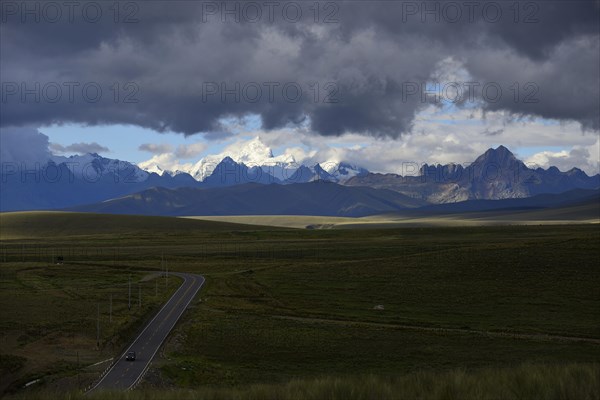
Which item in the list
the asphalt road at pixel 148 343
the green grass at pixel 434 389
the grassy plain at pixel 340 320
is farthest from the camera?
the grassy plain at pixel 340 320

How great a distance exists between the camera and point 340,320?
259ft

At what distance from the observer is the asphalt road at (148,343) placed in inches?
1833

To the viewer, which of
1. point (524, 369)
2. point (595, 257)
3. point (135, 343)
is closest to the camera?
point (524, 369)

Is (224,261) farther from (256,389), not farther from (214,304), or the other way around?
(256,389)

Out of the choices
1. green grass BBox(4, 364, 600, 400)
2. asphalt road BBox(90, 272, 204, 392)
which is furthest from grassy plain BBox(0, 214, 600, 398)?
asphalt road BBox(90, 272, 204, 392)

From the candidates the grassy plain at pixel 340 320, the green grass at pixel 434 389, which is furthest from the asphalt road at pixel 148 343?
the green grass at pixel 434 389

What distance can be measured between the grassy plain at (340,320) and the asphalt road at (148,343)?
1303mm

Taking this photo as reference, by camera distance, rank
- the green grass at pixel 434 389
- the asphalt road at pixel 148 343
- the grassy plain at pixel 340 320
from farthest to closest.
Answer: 1. the grassy plain at pixel 340 320
2. the asphalt road at pixel 148 343
3. the green grass at pixel 434 389

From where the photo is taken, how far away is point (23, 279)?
123875 millimetres

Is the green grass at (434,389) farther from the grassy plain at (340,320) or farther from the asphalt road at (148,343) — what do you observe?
the asphalt road at (148,343)

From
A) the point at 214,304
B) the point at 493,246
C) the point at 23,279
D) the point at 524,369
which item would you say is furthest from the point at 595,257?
the point at 524,369

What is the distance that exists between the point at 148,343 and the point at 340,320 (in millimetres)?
23750

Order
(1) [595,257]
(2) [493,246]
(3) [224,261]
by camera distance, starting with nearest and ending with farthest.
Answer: (1) [595,257]
(2) [493,246]
(3) [224,261]

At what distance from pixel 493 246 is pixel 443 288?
128ft
